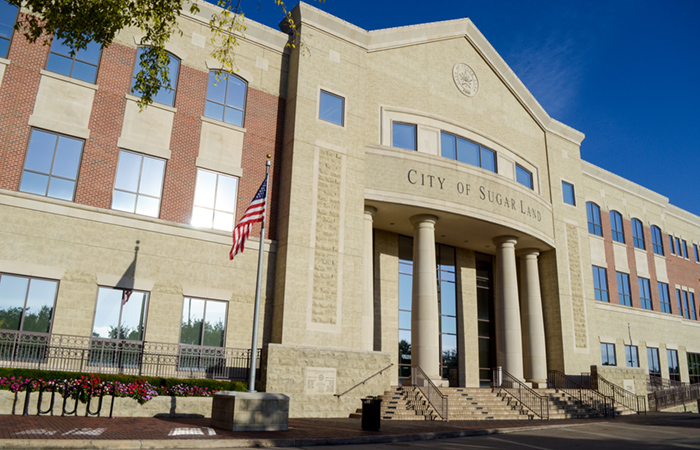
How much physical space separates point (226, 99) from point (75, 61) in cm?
613

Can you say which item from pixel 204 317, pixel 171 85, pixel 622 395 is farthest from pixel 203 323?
pixel 622 395

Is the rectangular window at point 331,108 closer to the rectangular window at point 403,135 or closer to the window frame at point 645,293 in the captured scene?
the rectangular window at point 403,135

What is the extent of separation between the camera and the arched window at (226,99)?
955 inches

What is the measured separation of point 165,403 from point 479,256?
22641mm

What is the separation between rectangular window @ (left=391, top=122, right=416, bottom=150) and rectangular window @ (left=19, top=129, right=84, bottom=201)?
1469 centimetres

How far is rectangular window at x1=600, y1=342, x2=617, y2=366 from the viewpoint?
36.8 metres

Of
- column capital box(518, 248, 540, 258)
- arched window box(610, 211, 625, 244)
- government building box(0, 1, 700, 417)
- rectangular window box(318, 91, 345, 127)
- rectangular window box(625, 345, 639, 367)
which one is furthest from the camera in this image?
arched window box(610, 211, 625, 244)

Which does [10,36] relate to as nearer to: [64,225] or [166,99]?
[166,99]

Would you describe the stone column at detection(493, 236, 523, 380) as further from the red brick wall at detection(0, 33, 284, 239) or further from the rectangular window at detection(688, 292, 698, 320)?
the rectangular window at detection(688, 292, 698, 320)

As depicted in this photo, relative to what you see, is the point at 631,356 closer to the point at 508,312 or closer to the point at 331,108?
the point at 508,312

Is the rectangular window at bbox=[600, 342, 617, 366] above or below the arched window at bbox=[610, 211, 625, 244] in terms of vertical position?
below

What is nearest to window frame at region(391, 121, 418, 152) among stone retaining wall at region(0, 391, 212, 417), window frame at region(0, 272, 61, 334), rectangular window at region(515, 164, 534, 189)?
rectangular window at region(515, 164, 534, 189)

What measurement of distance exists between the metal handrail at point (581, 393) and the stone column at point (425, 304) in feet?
28.1

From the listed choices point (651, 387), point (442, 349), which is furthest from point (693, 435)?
point (651, 387)
